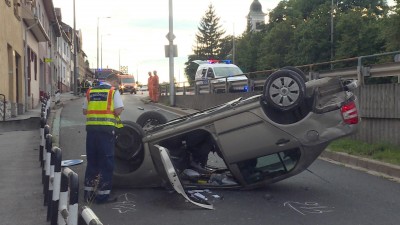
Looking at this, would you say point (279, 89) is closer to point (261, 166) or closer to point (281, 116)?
point (281, 116)

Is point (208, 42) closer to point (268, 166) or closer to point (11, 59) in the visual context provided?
point (11, 59)

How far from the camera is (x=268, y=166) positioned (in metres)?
7.13

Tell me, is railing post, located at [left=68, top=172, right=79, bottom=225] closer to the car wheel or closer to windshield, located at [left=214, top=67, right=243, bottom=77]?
the car wheel

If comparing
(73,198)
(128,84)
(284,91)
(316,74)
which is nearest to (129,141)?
(284,91)

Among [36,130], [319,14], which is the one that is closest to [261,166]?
[36,130]

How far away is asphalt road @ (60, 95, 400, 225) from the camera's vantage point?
5.86 metres

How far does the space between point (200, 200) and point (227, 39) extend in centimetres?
10612

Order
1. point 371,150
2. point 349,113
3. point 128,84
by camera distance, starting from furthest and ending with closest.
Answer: point 128,84 → point 371,150 → point 349,113

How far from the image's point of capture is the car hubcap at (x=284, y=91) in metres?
6.73

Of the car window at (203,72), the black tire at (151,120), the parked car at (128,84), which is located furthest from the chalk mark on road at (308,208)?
the parked car at (128,84)

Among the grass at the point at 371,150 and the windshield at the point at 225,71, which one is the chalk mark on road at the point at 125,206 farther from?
the windshield at the point at 225,71

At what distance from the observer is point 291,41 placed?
234ft

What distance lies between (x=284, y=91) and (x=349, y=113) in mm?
886

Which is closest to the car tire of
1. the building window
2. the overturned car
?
the overturned car
